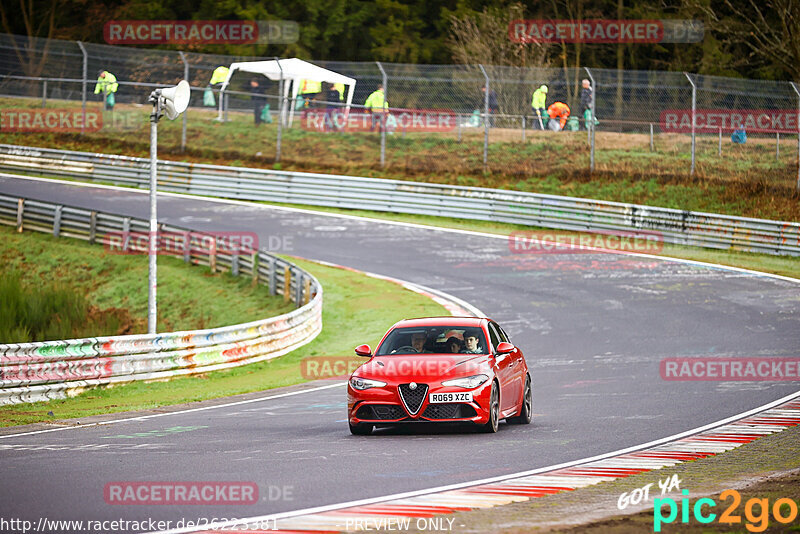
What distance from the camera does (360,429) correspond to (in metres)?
11.5

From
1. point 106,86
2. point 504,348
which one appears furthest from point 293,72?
point 504,348

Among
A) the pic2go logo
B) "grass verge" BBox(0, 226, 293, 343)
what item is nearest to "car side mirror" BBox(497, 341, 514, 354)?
the pic2go logo

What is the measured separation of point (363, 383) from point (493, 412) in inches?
56.2

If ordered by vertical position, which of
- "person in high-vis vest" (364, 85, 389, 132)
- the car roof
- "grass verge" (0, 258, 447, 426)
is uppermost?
"person in high-vis vest" (364, 85, 389, 132)

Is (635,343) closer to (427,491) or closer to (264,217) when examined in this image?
(427,491)

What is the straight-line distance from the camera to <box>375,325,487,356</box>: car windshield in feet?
40.1

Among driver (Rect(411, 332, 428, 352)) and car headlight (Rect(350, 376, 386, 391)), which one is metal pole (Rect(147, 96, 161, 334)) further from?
car headlight (Rect(350, 376, 386, 391))

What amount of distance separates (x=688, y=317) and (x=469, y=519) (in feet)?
49.5

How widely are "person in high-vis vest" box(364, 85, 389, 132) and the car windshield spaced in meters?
24.6

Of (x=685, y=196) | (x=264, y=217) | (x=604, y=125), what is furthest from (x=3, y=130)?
(x=685, y=196)

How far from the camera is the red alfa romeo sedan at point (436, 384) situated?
1132 cm

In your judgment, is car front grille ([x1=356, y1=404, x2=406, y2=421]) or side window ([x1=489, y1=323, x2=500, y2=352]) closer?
car front grille ([x1=356, y1=404, x2=406, y2=421])

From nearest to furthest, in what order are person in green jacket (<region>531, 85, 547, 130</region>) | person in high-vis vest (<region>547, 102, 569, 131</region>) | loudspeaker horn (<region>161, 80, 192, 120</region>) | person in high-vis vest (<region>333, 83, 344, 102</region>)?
loudspeaker horn (<region>161, 80, 192, 120</region>) → person in high-vis vest (<region>547, 102, 569, 131</region>) → person in green jacket (<region>531, 85, 547, 130</region>) → person in high-vis vest (<region>333, 83, 344, 102</region>)

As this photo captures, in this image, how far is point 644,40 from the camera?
58719mm
